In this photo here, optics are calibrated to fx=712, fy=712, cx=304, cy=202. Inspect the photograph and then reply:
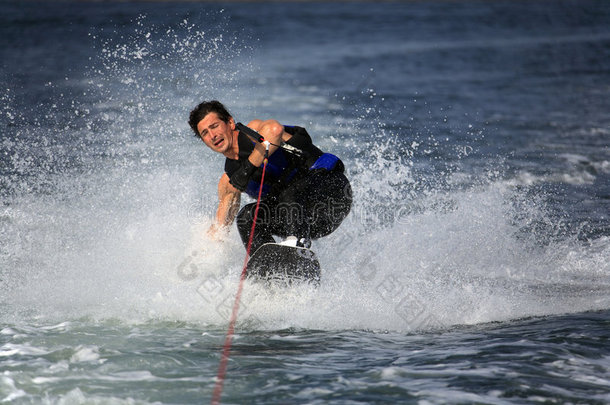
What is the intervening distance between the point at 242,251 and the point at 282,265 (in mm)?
955

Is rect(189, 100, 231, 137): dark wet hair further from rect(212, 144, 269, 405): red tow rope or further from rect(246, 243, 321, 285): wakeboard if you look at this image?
rect(246, 243, 321, 285): wakeboard

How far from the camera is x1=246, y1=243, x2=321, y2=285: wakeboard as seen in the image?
469 centimetres

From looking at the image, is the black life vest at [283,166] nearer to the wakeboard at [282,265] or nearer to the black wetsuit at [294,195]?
the black wetsuit at [294,195]

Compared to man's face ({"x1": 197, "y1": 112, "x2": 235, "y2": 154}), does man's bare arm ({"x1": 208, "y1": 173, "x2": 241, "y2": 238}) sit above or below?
below

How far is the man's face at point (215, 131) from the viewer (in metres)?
4.54

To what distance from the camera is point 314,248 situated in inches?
245

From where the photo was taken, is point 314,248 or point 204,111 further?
point 314,248

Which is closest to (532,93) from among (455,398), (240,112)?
(240,112)

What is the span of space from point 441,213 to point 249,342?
3478 mm

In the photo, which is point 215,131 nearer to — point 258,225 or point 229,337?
point 258,225

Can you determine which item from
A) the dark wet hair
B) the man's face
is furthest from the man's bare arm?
the dark wet hair

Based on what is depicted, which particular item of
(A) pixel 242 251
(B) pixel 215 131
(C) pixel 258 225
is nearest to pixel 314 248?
(A) pixel 242 251

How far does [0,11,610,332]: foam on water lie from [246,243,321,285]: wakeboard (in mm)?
92

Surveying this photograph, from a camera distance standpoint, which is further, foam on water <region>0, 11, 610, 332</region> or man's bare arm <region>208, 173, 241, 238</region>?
man's bare arm <region>208, 173, 241, 238</region>
